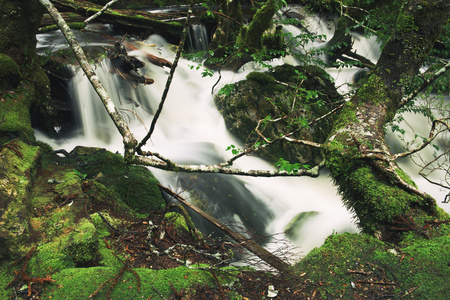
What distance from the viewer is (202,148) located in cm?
685

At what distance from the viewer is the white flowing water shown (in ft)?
17.3

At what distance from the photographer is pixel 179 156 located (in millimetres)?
6297

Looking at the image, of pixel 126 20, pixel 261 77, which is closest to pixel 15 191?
pixel 261 77

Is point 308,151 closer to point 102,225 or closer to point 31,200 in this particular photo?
point 102,225

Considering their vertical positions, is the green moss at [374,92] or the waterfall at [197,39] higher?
the waterfall at [197,39]

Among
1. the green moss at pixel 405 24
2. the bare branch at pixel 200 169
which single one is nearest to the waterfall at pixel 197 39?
the green moss at pixel 405 24

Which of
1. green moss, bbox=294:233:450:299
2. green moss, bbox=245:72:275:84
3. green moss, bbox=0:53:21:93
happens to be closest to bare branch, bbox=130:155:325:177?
green moss, bbox=294:233:450:299

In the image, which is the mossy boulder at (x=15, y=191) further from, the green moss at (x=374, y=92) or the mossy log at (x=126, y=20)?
the mossy log at (x=126, y=20)

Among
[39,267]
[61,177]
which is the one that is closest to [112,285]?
[39,267]

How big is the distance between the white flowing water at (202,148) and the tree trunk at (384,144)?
1.03 m

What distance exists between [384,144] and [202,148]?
430 cm

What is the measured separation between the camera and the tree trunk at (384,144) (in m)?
2.75

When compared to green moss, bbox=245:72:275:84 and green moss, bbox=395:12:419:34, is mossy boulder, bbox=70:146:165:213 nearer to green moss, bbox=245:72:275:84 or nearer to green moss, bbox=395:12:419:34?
green moss, bbox=245:72:275:84

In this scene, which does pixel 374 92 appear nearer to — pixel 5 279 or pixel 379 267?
pixel 379 267
